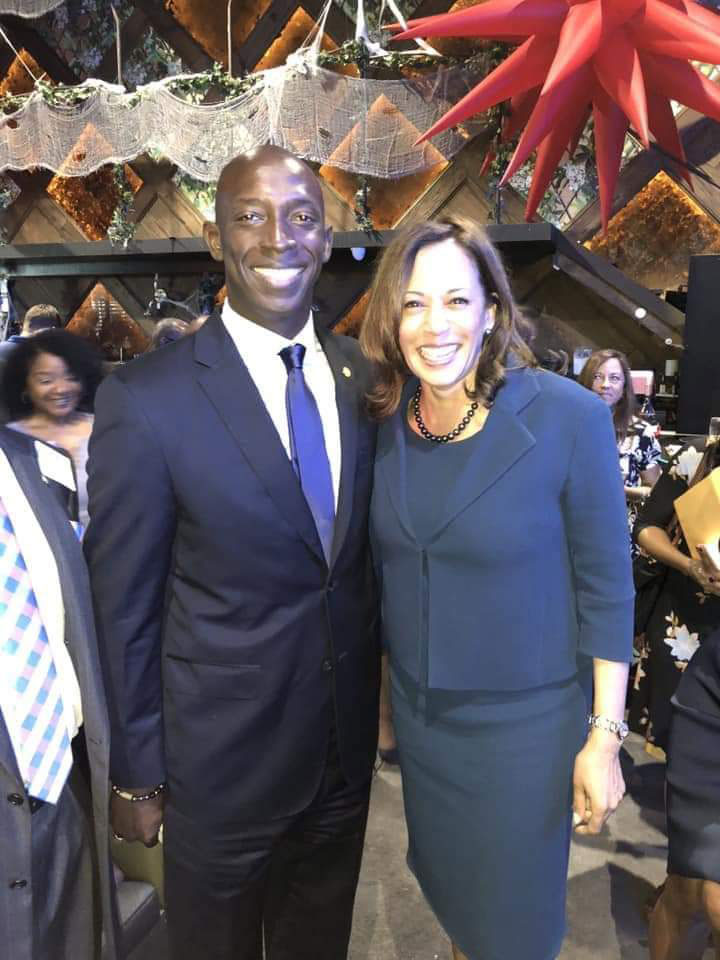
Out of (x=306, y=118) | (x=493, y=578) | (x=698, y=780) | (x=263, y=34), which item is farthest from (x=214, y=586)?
(x=263, y=34)

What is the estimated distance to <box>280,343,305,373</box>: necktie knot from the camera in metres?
1.41

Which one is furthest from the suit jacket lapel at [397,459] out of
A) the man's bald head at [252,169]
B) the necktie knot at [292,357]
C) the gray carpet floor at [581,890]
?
the gray carpet floor at [581,890]

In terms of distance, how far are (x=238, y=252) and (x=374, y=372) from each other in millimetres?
363

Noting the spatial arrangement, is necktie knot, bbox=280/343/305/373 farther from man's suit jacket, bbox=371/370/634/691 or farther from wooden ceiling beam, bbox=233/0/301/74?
wooden ceiling beam, bbox=233/0/301/74

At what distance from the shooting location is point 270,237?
1.39m

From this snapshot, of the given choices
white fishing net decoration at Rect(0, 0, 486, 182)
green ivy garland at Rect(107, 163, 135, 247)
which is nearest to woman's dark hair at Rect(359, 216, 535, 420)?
white fishing net decoration at Rect(0, 0, 486, 182)

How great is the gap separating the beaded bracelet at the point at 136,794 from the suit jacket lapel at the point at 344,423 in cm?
55

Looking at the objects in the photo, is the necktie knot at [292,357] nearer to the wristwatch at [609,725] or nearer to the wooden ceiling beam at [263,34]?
the wristwatch at [609,725]

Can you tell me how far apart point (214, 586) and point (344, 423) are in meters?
0.40

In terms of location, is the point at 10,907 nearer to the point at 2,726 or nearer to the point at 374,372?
the point at 2,726

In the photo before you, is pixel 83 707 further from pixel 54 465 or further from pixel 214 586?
pixel 54 465

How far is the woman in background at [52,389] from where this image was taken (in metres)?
1.94

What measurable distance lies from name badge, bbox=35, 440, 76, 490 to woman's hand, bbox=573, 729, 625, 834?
43.0 inches

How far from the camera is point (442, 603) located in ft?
4.63
